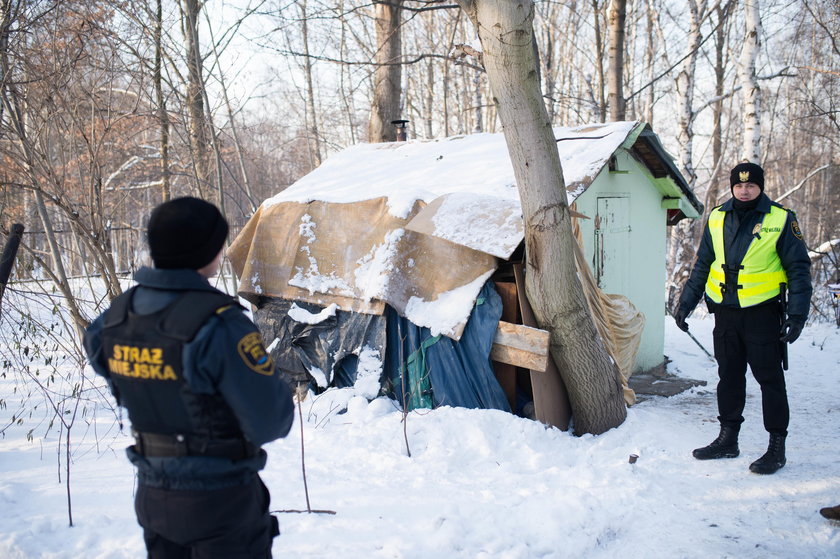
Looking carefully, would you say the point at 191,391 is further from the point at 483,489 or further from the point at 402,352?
the point at 402,352

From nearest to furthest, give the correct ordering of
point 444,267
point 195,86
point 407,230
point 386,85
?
point 444,267
point 407,230
point 195,86
point 386,85

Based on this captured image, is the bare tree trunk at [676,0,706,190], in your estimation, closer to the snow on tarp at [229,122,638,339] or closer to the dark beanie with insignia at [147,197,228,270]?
the snow on tarp at [229,122,638,339]

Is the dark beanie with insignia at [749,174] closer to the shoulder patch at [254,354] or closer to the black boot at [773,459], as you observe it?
the black boot at [773,459]

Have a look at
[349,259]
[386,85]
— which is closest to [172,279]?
[349,259]

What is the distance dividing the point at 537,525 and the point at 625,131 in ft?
13.9

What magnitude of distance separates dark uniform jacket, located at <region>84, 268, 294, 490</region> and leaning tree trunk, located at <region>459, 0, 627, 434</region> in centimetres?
301

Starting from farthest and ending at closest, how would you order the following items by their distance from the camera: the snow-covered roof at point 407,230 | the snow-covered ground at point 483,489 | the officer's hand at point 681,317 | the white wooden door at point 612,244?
the white wooden door at point 612,244
the snow-covered roof at point 407,230
the officer's hand at point 681,317
the snow-covered ground at point 483,489

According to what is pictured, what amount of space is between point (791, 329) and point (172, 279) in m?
3.70

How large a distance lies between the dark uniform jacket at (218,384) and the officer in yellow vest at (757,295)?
3.30m

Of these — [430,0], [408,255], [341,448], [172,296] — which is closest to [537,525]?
[341,448]

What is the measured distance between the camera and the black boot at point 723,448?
4.25 m

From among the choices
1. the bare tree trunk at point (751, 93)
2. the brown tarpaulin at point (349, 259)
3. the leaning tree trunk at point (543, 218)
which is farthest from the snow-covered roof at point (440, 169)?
the bare tree trunk at point (751, 93)

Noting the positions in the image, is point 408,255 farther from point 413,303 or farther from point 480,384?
point 480,384

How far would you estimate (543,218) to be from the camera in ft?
14.8
